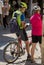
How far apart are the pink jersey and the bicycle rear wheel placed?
0.71 metres

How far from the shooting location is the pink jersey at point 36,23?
836 cm

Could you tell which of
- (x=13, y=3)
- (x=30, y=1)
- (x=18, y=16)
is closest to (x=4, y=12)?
(x=13, y=3)

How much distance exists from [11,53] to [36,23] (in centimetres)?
123

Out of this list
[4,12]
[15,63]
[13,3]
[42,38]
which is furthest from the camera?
[13,3]

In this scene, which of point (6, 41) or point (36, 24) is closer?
point (36, 24)

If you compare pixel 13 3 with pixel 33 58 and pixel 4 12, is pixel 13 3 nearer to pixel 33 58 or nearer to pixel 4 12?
pixel 4 12

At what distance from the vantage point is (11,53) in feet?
29.3

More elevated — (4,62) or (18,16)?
(18,16)

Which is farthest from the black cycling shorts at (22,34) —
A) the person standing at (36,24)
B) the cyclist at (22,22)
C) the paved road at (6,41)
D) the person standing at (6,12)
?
the person standing at (6,12)

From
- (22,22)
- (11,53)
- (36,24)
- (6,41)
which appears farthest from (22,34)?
(6,41)

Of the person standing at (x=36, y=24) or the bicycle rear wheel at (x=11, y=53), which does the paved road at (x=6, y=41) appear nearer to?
the bicycle rear wheel at (x=11, y=53)

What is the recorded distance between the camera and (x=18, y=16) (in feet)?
27.7

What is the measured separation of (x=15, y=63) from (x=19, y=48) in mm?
445

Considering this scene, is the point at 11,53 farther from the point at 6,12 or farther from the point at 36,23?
the point at 6,12
